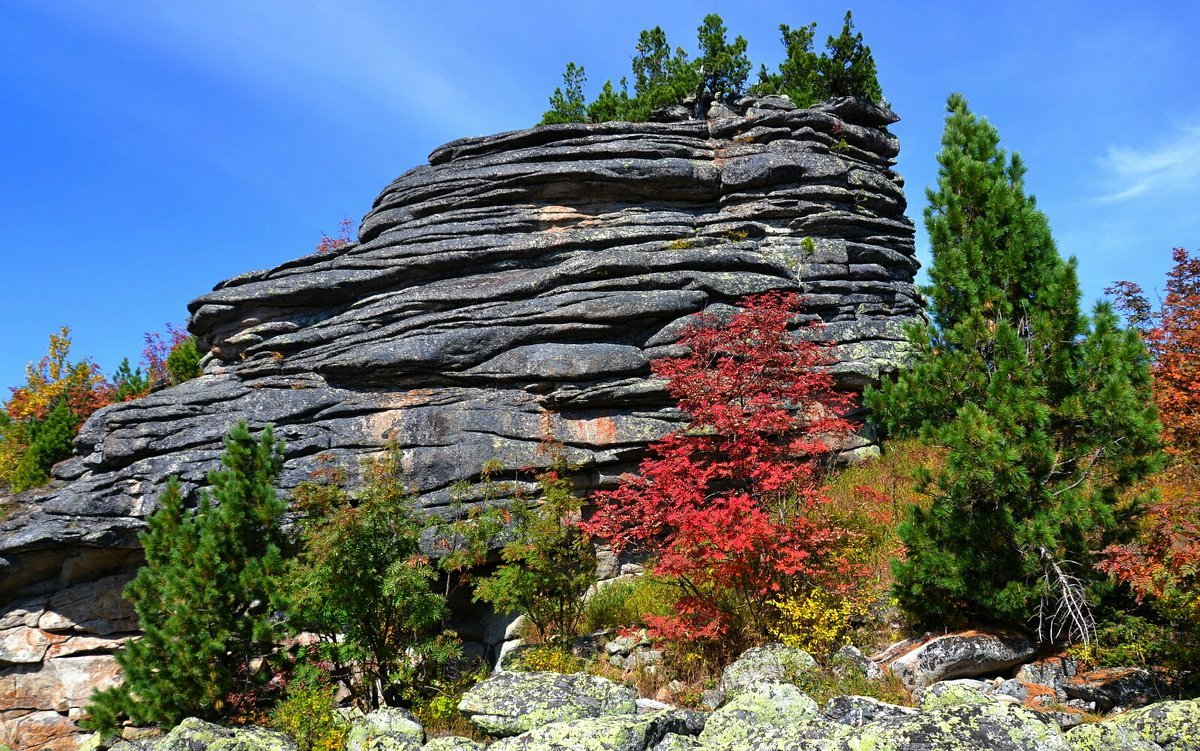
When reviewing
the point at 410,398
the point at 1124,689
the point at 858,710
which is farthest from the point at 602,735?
the point at 410,398

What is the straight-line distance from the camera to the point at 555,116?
20609 millimetres

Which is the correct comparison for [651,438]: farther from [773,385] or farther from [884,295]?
[884,295]

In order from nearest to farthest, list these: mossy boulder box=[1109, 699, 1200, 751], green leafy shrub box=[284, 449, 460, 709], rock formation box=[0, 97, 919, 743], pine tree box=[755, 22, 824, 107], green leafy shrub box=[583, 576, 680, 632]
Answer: mossy boulder box=[1109, 699, 1200, 751]
green leafy shrub box=[284, 449, 460, 709]
green leafy shrub box=[583, 576, 680, 632]
rock formation box=[0, 97, 919, 743]
pine tree box=[755, 22, 824, 107]

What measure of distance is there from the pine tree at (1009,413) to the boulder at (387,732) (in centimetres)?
565

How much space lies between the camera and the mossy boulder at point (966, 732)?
4699 millimetres

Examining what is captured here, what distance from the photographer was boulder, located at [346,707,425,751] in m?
7.14

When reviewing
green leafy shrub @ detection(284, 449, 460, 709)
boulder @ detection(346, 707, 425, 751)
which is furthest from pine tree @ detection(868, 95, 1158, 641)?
green leafy shrub @ detection(284, 449, 460, 709)

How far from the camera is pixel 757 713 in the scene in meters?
6.00

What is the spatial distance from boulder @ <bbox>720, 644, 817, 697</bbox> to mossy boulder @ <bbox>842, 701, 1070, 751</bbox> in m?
2.37

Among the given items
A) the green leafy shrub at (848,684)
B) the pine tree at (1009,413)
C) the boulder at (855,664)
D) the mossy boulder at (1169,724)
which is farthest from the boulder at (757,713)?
the pine tree at (1009,413)

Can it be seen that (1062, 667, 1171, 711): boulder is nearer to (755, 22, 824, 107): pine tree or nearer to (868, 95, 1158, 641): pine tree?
(868, 95, 1158, 641): pine tree

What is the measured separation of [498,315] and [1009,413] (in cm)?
945

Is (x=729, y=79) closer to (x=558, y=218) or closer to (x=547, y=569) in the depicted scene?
(x=558, y=218)

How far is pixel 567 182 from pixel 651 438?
276 inches
